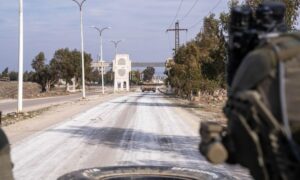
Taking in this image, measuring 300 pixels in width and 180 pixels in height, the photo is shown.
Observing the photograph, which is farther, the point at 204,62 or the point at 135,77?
the point at 135,77

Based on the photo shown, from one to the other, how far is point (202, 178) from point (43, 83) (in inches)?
3914

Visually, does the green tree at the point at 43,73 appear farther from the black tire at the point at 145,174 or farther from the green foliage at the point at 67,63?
the black tire at the point at 145,174

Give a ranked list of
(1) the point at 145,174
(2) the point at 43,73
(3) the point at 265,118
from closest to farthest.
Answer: (3) the point at 265,118 → (1) the point at 145,174 → (2) the point at 43,73

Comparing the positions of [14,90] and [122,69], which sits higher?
[122,69]

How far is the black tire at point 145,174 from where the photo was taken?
4.62 m

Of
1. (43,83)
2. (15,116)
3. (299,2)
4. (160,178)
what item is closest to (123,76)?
(43,83)

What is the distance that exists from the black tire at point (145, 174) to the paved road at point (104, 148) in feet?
16.5

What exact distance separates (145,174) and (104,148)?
38.0 ft

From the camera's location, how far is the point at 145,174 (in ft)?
15.7

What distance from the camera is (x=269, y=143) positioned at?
2.15m

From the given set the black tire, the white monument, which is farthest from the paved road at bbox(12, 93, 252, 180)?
the white monument

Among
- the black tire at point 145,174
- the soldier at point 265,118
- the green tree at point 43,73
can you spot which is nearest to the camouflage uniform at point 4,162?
the black tire at point 145,174

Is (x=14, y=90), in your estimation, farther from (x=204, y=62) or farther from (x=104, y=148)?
(x=104, y=148)

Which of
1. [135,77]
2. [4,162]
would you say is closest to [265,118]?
[4,162]
